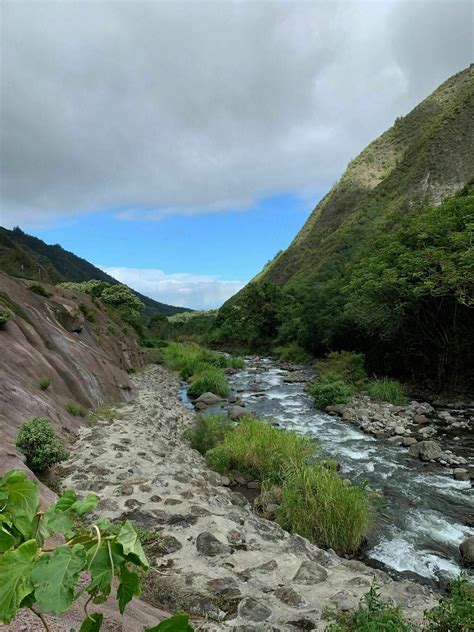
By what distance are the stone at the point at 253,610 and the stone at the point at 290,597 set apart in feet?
0.98

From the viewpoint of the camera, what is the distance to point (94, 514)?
6.18 m

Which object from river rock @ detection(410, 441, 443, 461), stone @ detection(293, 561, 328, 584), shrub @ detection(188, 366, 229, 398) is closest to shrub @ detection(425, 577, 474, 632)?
stone @ detection(293, 561, 328, 584)

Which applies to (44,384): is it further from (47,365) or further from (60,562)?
(60,562)

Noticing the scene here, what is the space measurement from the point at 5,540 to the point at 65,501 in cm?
23

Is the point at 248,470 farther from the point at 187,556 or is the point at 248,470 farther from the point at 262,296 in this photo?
the point at 262,296

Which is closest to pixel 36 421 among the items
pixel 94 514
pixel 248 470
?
pixel 94 514

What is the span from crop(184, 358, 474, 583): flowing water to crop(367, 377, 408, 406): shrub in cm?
401

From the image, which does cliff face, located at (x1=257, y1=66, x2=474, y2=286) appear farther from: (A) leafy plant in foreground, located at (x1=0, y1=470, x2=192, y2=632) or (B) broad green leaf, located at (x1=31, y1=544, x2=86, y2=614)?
(B) broad green leaf, located at (x1=31, y1=544, x2=86, y2=614)

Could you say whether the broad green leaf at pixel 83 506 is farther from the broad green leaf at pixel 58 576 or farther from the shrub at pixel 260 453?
the shrub at pixel 260 453

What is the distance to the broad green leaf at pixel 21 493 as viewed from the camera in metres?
1.36

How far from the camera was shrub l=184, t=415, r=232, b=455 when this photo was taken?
12.8 metres

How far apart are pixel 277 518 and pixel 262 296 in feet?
155

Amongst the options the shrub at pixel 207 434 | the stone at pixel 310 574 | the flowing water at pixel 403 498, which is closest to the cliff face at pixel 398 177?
the flowing water at pixel 403 498

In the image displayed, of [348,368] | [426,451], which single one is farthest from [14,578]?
[348,368]
